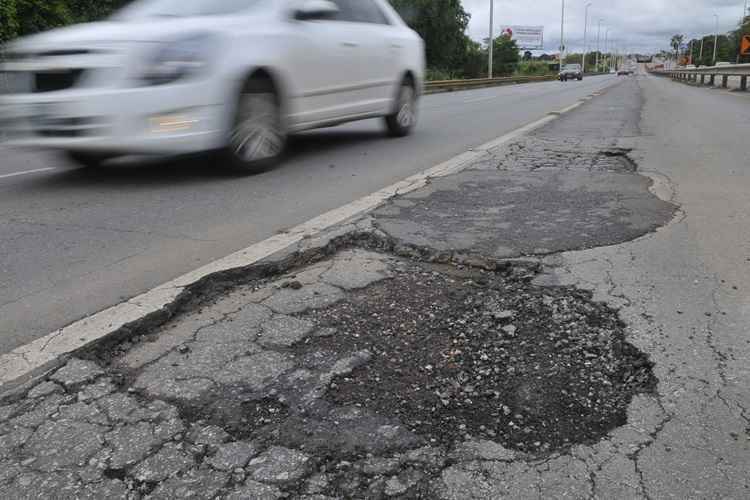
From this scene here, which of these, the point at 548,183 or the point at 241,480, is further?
the point at 548,183

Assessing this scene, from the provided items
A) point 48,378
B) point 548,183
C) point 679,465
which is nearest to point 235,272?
point 48,378

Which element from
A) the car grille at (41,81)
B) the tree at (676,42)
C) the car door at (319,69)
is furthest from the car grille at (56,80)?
the tree at (676,42)

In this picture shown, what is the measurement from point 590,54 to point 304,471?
633 feet

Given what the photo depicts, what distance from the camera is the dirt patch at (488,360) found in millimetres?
2160

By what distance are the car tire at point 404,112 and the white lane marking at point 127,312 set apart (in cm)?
391

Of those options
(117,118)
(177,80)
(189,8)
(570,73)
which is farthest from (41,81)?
(570,73)

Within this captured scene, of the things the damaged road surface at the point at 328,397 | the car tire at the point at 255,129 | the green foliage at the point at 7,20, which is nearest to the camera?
the damaged road surface at the point at 328,397

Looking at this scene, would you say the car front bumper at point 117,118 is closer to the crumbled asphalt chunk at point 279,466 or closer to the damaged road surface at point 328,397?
the damaged road surface at point 328,397

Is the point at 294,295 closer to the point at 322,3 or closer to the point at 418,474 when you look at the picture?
the point at 418,474

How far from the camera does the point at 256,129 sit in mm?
5980

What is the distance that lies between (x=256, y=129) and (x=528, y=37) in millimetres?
100881

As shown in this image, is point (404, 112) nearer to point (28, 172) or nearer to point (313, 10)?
point (313, 10)

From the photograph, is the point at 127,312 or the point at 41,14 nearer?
the point at 127,312

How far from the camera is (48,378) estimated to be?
2344 millimetres
